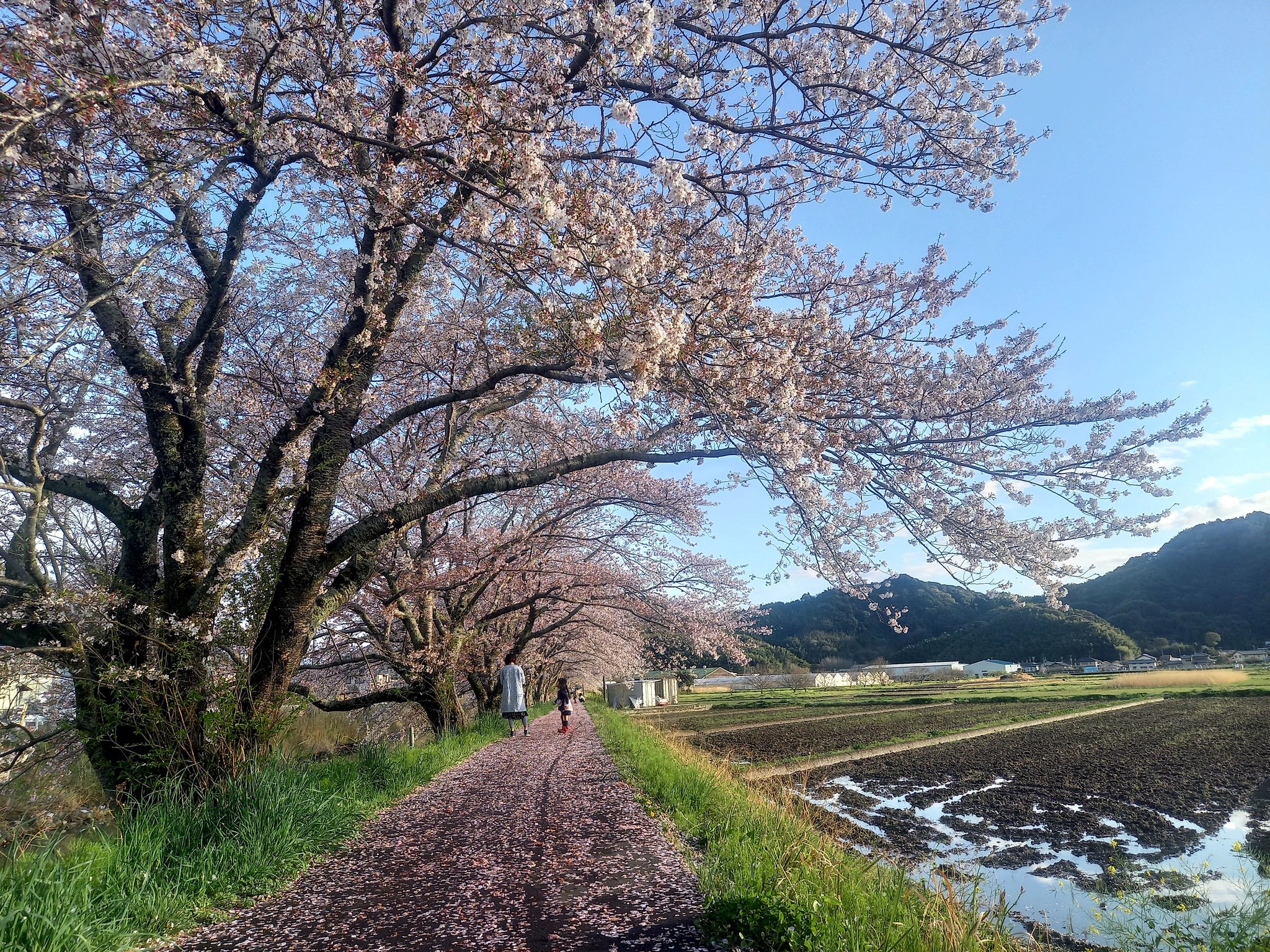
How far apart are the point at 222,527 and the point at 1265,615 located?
10054 centimetres

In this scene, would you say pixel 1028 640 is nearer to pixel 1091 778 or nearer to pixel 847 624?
pixel 847 624

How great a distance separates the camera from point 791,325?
6867 mm

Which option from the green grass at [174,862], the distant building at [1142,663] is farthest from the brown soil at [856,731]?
the distant building at [1142,663]

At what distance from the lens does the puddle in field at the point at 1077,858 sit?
6.22m

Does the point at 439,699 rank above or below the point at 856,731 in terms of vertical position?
above

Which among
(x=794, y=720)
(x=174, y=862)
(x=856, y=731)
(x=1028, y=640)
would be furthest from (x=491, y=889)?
(x=1028, y=640)

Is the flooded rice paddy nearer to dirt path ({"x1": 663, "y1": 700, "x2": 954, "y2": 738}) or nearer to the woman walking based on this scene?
dirt path ({"x1": 663, "y1": 700, "x2": 954, "y2": 738})

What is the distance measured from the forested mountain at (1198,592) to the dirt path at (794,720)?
56.0 meters

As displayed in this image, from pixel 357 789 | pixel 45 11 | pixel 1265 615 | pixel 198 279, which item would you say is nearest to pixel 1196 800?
pixel 357 789

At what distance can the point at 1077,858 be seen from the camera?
25.1ft

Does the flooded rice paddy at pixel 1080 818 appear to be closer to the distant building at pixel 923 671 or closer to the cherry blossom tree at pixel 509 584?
the cherry blossom tree at pixel 509 584

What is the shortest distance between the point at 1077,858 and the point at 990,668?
84.7m

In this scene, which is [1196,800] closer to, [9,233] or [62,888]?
[62,888]

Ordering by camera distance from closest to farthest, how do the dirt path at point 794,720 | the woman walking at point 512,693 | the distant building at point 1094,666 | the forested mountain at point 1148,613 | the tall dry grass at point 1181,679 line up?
the woman walking at point 512,693
the dirt path at point 794,720
the tall dry grass at point 1181,679
the distant building at point 1094,666
the forested mountain at point 1148,613
